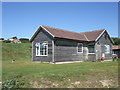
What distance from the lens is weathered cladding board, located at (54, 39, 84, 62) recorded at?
15921 mm

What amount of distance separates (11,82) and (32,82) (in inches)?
41.8

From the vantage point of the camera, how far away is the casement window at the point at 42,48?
54.5 feet

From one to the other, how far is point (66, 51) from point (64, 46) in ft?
2.37

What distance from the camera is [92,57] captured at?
66.2ft

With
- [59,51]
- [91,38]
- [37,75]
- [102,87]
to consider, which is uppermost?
[91,38]

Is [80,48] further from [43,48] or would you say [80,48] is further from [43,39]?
[43,39]

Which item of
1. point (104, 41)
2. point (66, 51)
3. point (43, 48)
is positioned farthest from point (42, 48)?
point (104, 41)

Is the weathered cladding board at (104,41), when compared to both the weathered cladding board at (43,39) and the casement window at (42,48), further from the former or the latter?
the casement window at (42,48)

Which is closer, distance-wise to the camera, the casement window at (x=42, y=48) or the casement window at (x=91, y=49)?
the casement window at (x=42, y=48)

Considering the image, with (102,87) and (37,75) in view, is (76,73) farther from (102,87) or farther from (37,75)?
(37,75)

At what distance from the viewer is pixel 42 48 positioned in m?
17.1

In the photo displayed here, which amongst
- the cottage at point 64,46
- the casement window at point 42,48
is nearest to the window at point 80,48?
the cottage at point 64,46

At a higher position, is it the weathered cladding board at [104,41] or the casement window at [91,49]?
the weathered cladding board at [104,41]

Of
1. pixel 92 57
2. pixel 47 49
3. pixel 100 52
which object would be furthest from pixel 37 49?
pixel 100 52
